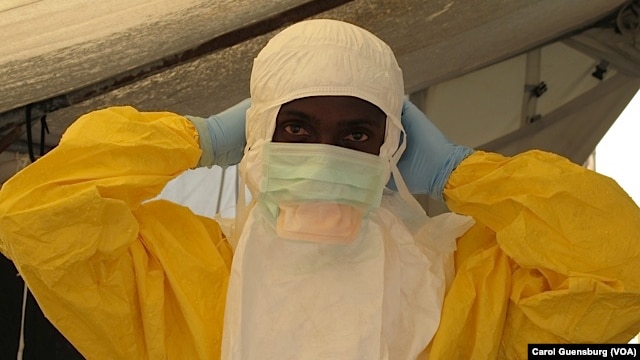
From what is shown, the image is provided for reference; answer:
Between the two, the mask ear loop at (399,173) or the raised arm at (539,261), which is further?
the mask ear loop at (399,173)

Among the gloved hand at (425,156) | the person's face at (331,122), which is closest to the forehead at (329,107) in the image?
the person's face at (331,122)

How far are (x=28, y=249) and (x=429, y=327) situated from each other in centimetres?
42

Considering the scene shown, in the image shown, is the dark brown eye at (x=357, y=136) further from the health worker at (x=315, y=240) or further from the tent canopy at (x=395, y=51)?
the tent canopy at (x=395, y=51)

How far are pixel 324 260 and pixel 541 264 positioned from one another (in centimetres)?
23

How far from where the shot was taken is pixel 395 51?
1.20 metres

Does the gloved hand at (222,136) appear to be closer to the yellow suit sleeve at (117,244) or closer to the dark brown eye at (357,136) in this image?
the yellow suit sleeve at (117,244)

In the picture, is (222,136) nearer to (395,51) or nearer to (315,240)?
(315,240)

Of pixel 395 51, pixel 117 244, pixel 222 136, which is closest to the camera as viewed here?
pixel 117 244

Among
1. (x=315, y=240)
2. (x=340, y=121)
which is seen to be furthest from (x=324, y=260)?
(x=340, y=121)

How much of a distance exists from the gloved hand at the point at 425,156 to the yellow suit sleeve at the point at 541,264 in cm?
3

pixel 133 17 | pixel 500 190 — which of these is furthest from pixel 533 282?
pixel 133 17

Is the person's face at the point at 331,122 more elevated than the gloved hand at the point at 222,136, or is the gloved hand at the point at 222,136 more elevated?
the person's face at the point at 331,122

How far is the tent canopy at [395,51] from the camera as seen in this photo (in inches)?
35.9

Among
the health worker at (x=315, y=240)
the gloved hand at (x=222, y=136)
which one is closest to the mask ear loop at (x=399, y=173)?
the health worker at (x=315, y=240)
